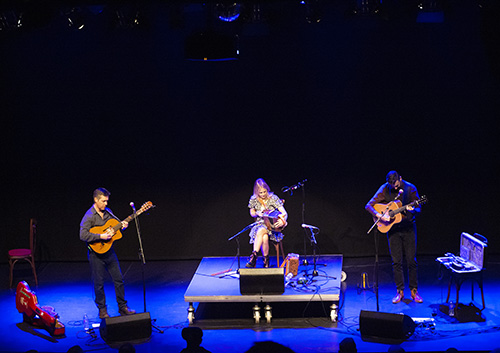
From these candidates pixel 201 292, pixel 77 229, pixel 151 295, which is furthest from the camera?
pixel 77 229

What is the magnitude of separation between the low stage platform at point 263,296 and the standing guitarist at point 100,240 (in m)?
0.97

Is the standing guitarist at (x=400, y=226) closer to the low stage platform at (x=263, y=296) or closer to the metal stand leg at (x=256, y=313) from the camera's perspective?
the low stage platform at (x=263, y=296)

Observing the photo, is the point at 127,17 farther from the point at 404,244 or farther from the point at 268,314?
the point at 404,244

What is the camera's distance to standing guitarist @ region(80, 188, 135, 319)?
8344mm

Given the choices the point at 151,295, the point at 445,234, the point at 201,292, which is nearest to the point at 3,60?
the point at 151,295

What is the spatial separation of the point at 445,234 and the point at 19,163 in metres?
7.14

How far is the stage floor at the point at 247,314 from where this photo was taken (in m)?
7.73

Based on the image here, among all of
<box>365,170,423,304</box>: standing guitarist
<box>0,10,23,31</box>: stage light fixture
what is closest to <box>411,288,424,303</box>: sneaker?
<box>365,170,423,304</box>: standing guitarist

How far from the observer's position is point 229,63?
10984 millimetres

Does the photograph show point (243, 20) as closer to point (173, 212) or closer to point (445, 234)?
point (173, 212)

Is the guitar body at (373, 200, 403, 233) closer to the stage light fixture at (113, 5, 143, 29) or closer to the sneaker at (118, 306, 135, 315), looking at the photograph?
the sneaker at (118, 306, 135, 315)

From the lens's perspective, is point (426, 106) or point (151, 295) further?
point (426, 106)

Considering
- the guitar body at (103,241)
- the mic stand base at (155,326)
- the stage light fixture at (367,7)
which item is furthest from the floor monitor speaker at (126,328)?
the stage light fixture at (367,7)

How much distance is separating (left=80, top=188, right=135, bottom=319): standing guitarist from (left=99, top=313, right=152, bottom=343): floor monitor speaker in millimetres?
674
